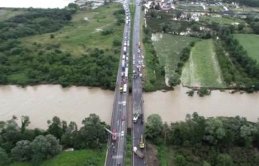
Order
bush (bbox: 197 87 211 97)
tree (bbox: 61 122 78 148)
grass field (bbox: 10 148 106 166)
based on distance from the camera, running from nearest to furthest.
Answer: grass field (bbox: 10 148 106 166) < tree (bbox: 61 122 78 148) < bush (bbox: 197 87 211 97)

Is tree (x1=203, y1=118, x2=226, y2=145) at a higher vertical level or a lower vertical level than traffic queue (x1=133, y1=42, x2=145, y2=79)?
lower

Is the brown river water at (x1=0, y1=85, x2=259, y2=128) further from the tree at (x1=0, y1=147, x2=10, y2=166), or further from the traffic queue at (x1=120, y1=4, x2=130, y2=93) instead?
the tree at (x1=0, y1=147, x2=10, y2=166)

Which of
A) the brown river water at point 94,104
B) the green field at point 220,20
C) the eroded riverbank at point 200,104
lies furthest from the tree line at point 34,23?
the eroded riverbank at point 200,104

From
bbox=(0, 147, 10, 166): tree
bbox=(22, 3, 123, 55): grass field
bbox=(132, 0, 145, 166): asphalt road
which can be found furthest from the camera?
bbox=(22, 3, 123, 55): grass field

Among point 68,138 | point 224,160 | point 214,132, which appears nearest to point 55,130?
point 68,138

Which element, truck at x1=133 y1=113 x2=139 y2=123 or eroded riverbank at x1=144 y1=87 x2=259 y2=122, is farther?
eroded riverbank at x1=144 y1=87 x2=259 y2=122

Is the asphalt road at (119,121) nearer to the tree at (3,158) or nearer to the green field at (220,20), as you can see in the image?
the tree at (3,158)

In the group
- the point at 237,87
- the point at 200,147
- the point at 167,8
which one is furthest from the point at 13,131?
the point at 167,8

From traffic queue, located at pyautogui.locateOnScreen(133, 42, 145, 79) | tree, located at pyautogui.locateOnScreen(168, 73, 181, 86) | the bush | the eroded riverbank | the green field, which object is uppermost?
the green field

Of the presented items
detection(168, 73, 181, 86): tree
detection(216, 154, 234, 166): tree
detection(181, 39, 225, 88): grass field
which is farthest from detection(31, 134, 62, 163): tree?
detection(181, 39, 225, 88): grass field
